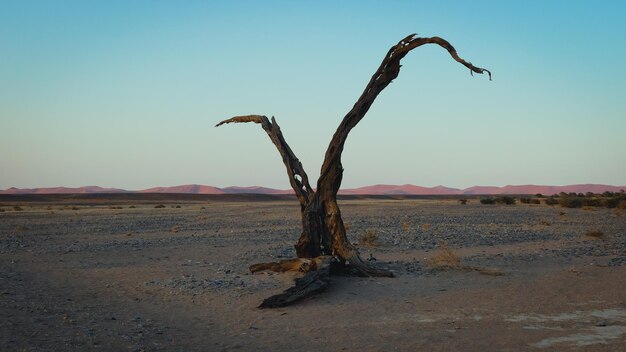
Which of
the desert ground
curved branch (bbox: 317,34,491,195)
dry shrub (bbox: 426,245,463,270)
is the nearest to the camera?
the desert ground

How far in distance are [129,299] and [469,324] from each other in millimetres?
6471

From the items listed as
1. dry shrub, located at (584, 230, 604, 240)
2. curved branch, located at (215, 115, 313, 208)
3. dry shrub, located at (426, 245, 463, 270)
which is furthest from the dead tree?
dry shrub, located at (584, 230, 604, 240)

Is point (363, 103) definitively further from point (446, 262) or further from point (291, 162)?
point (446, 262)

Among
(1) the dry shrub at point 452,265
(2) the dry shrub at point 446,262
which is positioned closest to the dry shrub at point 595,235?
(1) the dry shrub at point 452,265

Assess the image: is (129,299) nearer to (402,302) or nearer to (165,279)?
(165,279)

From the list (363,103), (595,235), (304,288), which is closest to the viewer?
(304,288)

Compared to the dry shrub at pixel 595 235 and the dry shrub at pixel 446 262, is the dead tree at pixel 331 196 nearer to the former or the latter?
the dry shrub at pixel 446 262

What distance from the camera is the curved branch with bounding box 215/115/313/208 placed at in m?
14.3

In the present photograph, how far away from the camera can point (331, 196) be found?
14.0 meters

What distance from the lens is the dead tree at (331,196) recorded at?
42.7 ft

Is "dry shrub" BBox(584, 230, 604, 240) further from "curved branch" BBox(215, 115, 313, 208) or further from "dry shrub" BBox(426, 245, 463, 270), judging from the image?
"curved branch" BBox(215, 115, 313, 208)

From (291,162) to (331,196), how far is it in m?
1.42

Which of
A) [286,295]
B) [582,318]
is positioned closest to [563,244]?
[582,318]

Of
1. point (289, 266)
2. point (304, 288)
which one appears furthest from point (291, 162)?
point (304, 288)
